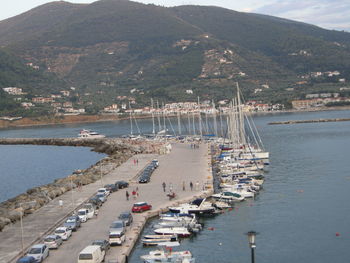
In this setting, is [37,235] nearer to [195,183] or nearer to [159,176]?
[195,183]

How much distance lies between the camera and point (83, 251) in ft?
65.7

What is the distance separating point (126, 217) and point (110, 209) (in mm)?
3306

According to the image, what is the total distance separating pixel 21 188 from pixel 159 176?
41.6 ft

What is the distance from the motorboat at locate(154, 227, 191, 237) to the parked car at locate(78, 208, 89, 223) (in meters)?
3.52

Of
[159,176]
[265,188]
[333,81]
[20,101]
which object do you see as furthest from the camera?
[333,81]

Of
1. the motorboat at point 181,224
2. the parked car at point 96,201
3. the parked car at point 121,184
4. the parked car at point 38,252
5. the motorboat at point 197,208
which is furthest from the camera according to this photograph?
the parked car at point 121,184

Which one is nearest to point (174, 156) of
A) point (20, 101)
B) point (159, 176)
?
point (159, 176)

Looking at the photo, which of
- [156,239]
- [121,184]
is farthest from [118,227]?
[121,184]

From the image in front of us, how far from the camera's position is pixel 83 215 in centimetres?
2617

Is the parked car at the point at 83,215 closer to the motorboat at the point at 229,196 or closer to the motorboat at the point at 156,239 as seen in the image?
the motorboat at the point at 156,239

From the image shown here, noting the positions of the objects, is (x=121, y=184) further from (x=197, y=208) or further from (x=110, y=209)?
(x=197, y=208)

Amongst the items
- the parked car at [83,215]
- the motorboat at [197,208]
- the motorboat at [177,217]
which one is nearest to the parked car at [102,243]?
the parked car at [83,215]

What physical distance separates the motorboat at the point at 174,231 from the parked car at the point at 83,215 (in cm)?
352

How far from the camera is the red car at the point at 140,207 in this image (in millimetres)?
27953
